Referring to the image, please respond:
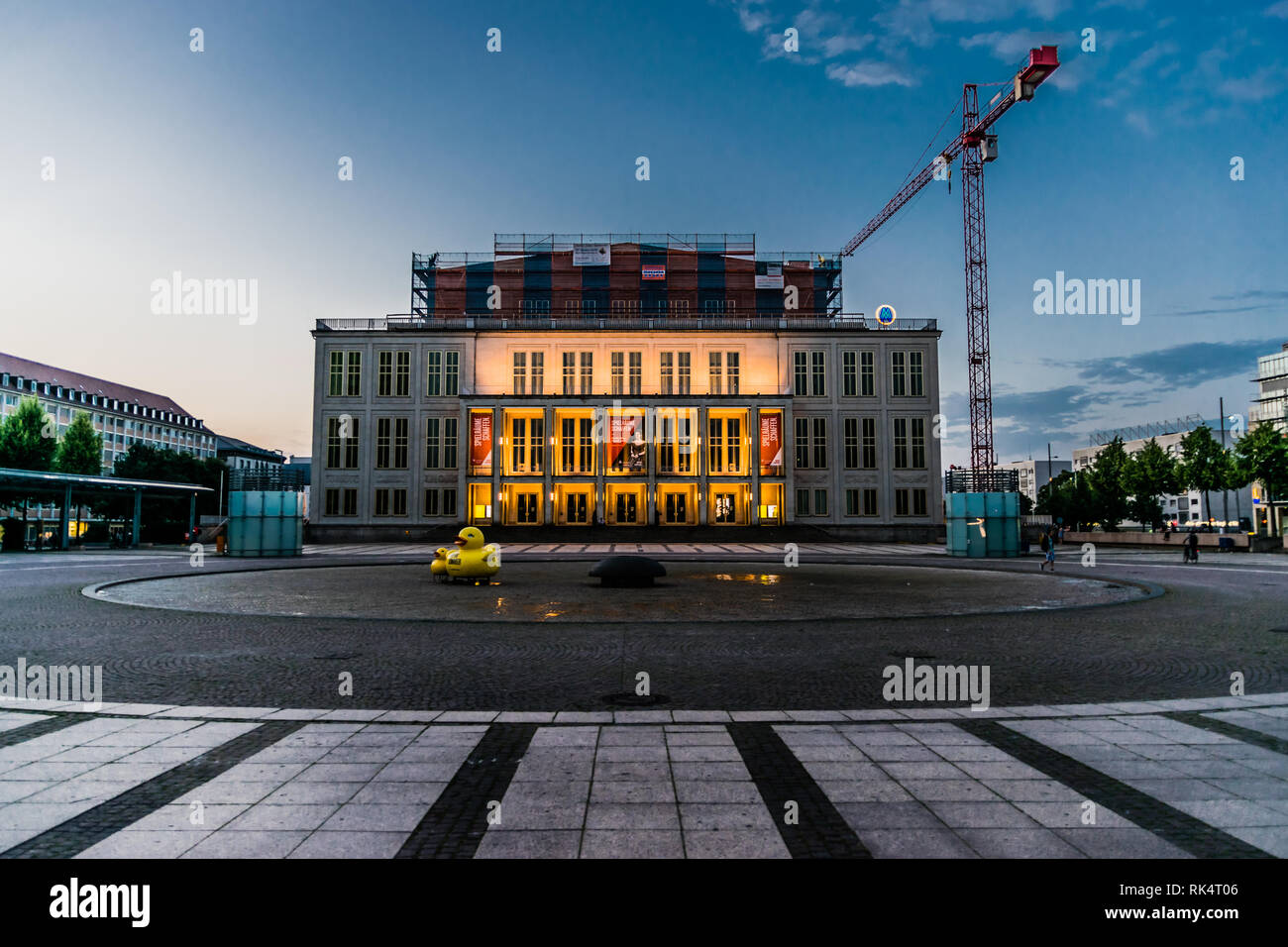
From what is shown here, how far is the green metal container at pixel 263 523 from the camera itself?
118 ft

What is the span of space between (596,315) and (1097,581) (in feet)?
219

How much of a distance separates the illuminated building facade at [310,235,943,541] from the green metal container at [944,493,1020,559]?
985 inches

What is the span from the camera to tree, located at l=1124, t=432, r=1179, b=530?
6450cm

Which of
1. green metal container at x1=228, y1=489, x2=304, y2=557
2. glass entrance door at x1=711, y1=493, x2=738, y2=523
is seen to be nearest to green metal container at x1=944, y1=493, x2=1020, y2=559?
glass entrance door at x1=711, y1=493, x2=738, y2=523

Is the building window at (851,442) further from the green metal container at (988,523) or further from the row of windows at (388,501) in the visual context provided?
the row of windows at (388,501)

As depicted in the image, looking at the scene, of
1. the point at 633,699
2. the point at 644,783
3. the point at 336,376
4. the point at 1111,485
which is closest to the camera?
the point at 644,783

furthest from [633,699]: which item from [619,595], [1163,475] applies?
[1163,475]

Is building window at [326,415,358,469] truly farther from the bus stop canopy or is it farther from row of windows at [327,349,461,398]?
the bus stop canopy

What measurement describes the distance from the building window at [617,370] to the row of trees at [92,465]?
38.5 meters

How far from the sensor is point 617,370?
69938 mm

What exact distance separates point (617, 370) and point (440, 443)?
1814 centimetres

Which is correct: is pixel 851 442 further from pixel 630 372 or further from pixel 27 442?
pixel 27 442

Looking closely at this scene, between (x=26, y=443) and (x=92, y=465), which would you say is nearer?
(x=26, y=443)
